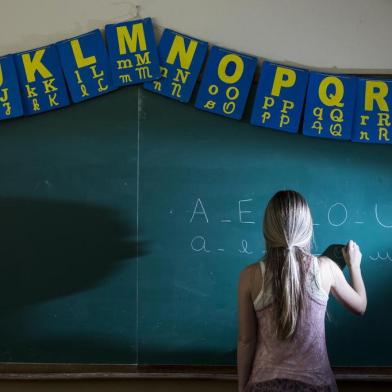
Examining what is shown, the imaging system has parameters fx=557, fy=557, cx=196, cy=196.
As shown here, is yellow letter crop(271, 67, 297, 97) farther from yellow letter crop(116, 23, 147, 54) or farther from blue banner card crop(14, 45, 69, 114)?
blue banner card crop(14, 45, 69, 114)

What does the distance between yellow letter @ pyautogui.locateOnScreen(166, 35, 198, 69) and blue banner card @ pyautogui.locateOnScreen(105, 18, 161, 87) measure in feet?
0.25

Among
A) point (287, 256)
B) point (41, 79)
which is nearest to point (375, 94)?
point (287, 256)

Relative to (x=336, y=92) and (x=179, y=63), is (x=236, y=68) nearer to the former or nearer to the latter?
(x=179, y=63)

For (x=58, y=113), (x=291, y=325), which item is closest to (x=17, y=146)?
(x=58, y=113)

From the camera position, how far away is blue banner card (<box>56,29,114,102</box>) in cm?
249

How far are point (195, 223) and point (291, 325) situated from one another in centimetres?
100

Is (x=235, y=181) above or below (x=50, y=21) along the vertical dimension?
below

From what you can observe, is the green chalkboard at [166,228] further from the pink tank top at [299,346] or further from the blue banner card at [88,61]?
the pink tank top at [299,346]

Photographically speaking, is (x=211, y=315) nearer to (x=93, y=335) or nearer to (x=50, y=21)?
(x=93, y=335)

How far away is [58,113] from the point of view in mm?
2510

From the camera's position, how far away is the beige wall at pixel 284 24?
251 cm

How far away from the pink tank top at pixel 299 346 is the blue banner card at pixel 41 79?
135 cm

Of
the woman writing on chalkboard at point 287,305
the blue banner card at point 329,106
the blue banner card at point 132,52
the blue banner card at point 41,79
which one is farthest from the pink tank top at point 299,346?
the blue banner card at point 41,79

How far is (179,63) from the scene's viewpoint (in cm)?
247
